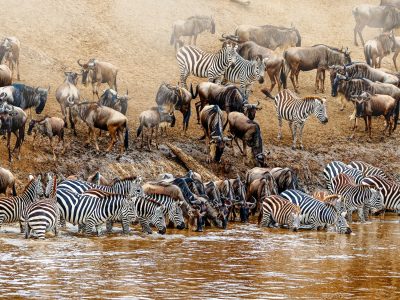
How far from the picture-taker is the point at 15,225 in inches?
936

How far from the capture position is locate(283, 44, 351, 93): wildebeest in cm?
3862

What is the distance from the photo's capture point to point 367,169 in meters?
30.7

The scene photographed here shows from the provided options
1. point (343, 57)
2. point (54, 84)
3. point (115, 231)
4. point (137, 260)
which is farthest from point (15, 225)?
point (343, 57)

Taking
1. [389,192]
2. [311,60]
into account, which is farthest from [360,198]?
[311,60]

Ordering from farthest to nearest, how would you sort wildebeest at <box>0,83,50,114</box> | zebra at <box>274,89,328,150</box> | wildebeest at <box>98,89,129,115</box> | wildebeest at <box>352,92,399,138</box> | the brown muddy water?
wildebeest at <box>352,92,399,138</box>, zebra at <box>274,89,328,150</box>, wildebeest at <box>98,89,129,115</box>, wildebeest at <box>0,83,50,114</box>, the brown muddy water

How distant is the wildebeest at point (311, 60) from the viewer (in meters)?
38.6

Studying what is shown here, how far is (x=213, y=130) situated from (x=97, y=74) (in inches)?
192

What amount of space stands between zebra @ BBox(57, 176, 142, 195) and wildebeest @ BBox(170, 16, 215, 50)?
53.7ft

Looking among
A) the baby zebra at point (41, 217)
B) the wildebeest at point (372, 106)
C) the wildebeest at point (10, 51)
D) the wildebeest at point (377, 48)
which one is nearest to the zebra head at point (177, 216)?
the baby zebra at point (41, 217)

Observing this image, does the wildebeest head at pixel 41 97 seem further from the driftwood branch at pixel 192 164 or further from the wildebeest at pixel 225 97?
the wildebeest at pixel 225 97

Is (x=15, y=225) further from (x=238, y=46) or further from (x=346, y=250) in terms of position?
(x=238, y=46)

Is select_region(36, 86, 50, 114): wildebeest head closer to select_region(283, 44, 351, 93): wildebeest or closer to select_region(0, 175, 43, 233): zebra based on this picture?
select_region(0, 175, 43, 233): zebra

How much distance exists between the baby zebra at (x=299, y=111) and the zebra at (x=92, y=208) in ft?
35.7

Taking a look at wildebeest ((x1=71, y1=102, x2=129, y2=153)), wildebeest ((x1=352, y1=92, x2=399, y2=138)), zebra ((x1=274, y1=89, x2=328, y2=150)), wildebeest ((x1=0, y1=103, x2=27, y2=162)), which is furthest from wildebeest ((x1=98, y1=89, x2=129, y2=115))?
wildebeest ((x1=352, y1=92, x2=399, y2=138))
